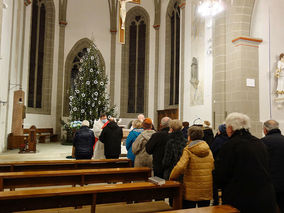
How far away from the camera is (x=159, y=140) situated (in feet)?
11.8

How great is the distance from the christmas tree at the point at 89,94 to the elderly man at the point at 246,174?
10.3m

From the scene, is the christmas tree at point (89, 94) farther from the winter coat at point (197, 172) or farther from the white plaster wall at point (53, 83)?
the winter coat at point (197, 172)

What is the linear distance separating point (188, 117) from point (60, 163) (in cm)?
684

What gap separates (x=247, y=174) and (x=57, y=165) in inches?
134

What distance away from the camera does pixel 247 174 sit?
2102 millimetres

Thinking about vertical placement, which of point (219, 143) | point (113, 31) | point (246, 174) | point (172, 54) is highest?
point (113, 31)

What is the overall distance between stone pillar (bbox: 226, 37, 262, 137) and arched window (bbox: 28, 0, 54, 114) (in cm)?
1030

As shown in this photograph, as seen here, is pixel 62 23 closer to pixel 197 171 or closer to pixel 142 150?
pixel 142 150

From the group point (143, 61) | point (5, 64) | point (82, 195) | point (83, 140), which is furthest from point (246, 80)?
point (143, 61)

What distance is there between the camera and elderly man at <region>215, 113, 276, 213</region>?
2098 millimetres

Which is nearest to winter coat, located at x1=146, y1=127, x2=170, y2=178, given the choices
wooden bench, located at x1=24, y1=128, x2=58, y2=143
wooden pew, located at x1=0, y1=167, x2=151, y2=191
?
wooden pew, located at x1=0, y1=167, x2=151, y2=191

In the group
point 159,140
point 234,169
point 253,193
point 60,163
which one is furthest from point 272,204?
point 60,163

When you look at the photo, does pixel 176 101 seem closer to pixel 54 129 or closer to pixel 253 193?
pixel 54 129

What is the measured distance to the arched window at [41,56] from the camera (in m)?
14.1
